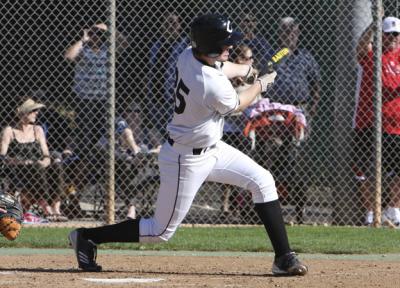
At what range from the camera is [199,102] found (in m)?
6.36

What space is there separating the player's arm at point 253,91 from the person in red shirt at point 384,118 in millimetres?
4344

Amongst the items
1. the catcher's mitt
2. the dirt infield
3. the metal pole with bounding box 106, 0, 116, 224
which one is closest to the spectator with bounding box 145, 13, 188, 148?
the metal pole with bounding box 106, 0, 116, 224

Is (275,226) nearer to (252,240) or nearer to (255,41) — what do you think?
(252,240)

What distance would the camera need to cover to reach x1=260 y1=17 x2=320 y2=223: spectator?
35.9 ft

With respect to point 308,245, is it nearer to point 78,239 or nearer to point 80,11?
point 78,239

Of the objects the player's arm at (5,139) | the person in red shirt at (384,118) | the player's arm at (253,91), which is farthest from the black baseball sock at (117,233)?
the person in red shirt at (384,118)

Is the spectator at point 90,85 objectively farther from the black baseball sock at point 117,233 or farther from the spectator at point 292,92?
the black baseball sock at point 117,233

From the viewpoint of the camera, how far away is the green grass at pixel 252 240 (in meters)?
8.71

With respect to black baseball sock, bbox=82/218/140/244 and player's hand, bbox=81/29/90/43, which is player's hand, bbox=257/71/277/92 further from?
player's hand, bbox=81/29/90/43

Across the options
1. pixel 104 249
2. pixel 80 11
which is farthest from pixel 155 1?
pixel 104 249

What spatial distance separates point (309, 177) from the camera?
1126 cm

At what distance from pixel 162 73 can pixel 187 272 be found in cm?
440

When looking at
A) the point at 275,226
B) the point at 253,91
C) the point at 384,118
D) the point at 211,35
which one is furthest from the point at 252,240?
the point at 211,35

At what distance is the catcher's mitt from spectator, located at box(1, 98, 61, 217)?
153 inches
